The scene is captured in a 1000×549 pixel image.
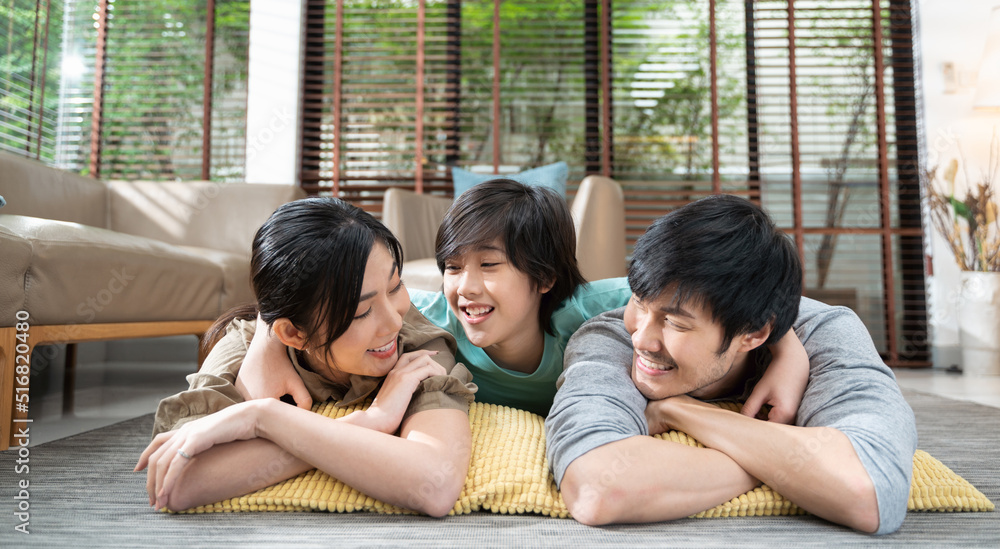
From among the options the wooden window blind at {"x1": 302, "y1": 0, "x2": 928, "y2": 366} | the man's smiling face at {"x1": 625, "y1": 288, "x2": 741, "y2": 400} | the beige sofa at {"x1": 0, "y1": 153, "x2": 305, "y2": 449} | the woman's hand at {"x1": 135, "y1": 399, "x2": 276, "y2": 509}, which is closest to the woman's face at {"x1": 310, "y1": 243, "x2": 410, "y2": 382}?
the woman's hand at {"x1": 135, "y1": 399, "x2": 276, "y2": 509}

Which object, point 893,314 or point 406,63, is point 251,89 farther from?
point 893,314

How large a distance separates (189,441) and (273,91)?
3271 mm

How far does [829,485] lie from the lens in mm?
891

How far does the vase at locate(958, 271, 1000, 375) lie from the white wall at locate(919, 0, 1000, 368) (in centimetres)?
39

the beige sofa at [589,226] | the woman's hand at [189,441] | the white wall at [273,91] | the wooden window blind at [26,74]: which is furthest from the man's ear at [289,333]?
the white wall at [273,91]

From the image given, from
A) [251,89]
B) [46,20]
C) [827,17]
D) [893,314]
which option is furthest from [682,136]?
[46,20]

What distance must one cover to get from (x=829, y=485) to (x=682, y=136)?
10.6 feet

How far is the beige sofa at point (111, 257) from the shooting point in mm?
1505

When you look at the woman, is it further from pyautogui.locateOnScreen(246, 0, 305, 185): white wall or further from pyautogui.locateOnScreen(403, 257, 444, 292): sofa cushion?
pyautogui.locateOnScreen(246, 0, 305, 185): white wall

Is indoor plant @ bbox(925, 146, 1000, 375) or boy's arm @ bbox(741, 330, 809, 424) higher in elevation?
indoor plant @ bbox(925, 146, 1000, 375)

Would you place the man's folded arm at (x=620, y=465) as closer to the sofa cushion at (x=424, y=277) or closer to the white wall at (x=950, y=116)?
the sofa cushion at (x=424, y=277)

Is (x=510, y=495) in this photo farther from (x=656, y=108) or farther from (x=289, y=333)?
(x=656, y=108)

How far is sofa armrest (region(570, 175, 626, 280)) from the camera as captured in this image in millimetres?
2738

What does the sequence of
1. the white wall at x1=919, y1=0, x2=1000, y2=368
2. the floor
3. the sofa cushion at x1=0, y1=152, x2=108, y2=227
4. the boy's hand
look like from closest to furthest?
the boy's hand
the floor
the sofa cushion at x1=0, y1=152, x2=108, y2=227
the white wall at x1=919, y1=0, x2=1000, y2=368
